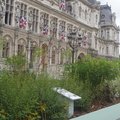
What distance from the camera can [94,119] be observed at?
636 cm

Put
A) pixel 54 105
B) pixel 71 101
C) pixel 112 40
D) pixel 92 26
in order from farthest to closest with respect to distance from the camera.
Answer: pixel 112 40
pixel 92 26
pixel 71 101
pixel 54 105

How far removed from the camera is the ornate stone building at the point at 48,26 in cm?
2769

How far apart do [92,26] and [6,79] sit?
40.7 metres

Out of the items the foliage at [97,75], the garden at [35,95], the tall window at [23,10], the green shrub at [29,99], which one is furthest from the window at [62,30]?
the green shrub at [29,99]

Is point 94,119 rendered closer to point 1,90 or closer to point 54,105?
point 54,105

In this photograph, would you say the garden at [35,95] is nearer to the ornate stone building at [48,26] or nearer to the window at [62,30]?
the ornate stone building at [48,26]

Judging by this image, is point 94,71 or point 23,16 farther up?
point 23,16

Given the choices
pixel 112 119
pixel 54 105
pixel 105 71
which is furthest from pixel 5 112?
pixel 105 71

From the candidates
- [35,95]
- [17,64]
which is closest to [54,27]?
[17,64]

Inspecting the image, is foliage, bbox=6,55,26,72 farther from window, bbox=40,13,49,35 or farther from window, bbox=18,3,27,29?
window, bbox=40,13,49,35

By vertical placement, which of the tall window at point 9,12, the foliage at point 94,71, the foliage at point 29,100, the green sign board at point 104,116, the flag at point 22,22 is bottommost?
the green sign board at point 104,116

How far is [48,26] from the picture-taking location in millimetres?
33781

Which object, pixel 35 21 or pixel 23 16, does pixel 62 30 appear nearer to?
pixel 35 21

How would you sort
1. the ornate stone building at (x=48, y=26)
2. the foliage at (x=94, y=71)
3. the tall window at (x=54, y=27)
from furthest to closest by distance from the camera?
the tall window at (x=54, y=27) → the ornate stone building at (x=48, y=26) → the foliage at (x=94, y=71)
